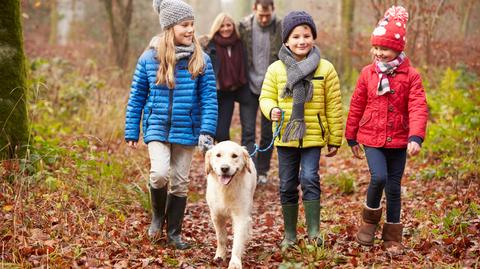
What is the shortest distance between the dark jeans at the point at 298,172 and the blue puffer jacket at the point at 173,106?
2.55ft

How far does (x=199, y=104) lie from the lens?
5.57 m

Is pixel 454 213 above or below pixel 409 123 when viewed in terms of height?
below

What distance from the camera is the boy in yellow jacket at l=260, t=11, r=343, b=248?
518 centimetres

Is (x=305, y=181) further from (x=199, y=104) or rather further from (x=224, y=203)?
(x=199, y=104)

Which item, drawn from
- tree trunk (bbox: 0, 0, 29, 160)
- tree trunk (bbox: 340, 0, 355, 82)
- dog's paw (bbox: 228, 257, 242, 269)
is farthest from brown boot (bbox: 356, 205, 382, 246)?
tree trunk (bbox: 340, 0, 355, 82)

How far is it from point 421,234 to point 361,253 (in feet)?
2.55

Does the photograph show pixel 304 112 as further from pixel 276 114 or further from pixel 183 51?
pixel 183 51

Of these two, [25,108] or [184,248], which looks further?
[25,108]

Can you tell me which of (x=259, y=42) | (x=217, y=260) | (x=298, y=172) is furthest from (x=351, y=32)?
(x=217, y=260)

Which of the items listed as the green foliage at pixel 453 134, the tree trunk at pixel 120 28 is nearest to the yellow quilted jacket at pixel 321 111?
the green foliage at pixel 453 134

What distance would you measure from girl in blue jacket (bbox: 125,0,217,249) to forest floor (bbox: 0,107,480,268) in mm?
508

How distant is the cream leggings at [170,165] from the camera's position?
532 centimetres

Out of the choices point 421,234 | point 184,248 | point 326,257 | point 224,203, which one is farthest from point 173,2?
point 421,234

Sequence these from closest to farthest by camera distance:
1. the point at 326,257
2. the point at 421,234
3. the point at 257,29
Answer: the point at 326,257 < the point at 421,234 < the point at 257,29
